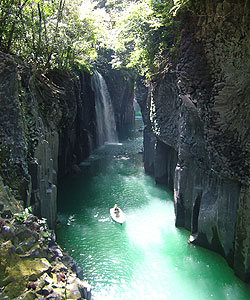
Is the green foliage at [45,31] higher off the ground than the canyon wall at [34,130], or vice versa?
the green foliage at [45,31]

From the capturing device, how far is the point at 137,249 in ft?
40.7

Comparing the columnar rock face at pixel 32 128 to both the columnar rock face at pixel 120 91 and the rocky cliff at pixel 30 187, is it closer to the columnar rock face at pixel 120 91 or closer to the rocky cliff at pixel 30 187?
the rocky cliff at pixel 30 187

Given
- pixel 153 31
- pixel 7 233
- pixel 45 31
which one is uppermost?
pixel 45 31

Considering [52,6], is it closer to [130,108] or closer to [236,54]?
[236,54]

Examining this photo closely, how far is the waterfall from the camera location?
31381 millimetres

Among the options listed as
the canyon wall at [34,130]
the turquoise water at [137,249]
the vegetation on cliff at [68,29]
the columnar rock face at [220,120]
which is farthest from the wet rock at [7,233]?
the vegetation on cliff at [68,29]

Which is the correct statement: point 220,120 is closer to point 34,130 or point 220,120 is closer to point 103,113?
point 34,130

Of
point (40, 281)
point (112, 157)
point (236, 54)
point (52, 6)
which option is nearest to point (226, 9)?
point (236, 54)

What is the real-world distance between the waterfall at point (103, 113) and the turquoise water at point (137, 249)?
42.1 ft

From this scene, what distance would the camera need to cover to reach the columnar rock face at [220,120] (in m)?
9.63

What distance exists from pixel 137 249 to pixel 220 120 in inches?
238

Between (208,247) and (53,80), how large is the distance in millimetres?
13344

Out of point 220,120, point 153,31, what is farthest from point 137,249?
point 153,31

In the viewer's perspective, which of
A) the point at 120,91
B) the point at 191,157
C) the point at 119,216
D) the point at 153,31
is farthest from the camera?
the point at 120,91
